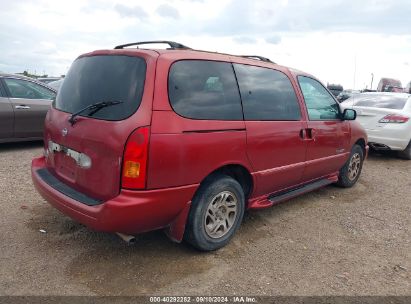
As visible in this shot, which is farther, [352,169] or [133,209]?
[352,169]

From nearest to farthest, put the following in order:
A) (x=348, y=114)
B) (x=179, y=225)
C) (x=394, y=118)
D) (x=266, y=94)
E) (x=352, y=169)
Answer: (x=179, y=225), (x=266, y=94), (x=348, y=114), (x=352, y=169), (x=394, y=118)

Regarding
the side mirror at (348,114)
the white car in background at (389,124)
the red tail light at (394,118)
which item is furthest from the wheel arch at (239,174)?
the red tail light at (394,118)

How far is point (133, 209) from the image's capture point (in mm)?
2680

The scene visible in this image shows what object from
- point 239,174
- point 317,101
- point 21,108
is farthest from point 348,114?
point 21,108

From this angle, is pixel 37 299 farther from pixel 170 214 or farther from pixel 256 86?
pixel 256 86

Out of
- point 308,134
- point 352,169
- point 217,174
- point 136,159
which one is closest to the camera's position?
point 136,159

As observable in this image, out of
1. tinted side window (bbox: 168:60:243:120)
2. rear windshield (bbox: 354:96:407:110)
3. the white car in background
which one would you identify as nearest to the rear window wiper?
tinted side window (bbox: 168:60:243:120)

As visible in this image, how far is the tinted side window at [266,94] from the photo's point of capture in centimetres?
352

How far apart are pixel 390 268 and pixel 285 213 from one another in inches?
54.1

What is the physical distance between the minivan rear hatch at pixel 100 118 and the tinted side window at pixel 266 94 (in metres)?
1.03

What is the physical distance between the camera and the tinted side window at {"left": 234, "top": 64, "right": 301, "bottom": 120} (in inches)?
139

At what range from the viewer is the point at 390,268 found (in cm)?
326

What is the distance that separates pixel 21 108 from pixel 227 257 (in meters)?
5.32

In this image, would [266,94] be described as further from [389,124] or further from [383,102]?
[383,102]
